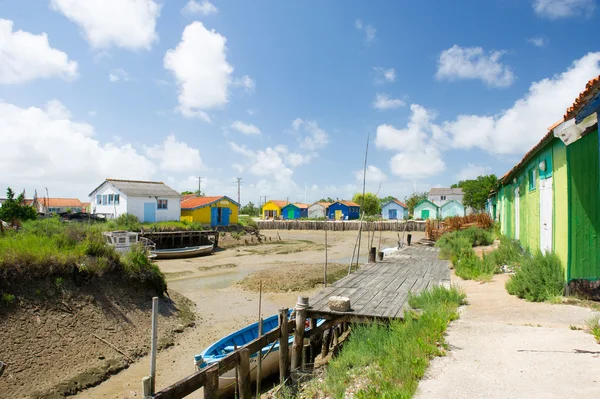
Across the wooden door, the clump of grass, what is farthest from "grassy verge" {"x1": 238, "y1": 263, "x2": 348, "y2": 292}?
the clump of grass

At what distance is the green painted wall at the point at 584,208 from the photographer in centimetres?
729

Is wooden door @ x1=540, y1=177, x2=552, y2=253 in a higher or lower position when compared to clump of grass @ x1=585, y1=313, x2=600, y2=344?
higher

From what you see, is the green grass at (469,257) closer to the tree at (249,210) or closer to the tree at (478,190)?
the tree at (478,190)

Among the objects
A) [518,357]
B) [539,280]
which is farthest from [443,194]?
[518,357]

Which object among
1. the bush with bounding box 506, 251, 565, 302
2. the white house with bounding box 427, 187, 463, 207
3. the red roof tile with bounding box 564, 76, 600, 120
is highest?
the white house with bounding box 427, 187, 463, 207

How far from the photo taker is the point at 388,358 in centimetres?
556

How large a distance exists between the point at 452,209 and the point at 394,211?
9283 millimetres

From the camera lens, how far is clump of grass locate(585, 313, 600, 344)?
5668mm

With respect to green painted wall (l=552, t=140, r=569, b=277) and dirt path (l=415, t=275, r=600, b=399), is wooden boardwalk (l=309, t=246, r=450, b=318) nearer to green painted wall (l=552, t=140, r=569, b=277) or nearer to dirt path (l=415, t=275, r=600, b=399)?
dirt path (l=415, t=275, r=600, b=399)

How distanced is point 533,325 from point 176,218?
3532 cm

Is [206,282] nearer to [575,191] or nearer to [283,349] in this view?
[283,349]

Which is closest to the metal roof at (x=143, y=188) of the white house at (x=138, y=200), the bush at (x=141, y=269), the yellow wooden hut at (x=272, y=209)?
the white house at (x=138, y=200)

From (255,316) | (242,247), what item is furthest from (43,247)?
(242,247)

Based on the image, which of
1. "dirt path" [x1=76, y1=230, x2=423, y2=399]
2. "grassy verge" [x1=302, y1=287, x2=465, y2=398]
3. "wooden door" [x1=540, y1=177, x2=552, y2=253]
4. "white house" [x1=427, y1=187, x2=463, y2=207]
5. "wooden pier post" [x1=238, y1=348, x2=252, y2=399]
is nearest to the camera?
"grassy verge" [x1=302, y1=287, x2=465, y2=398]
